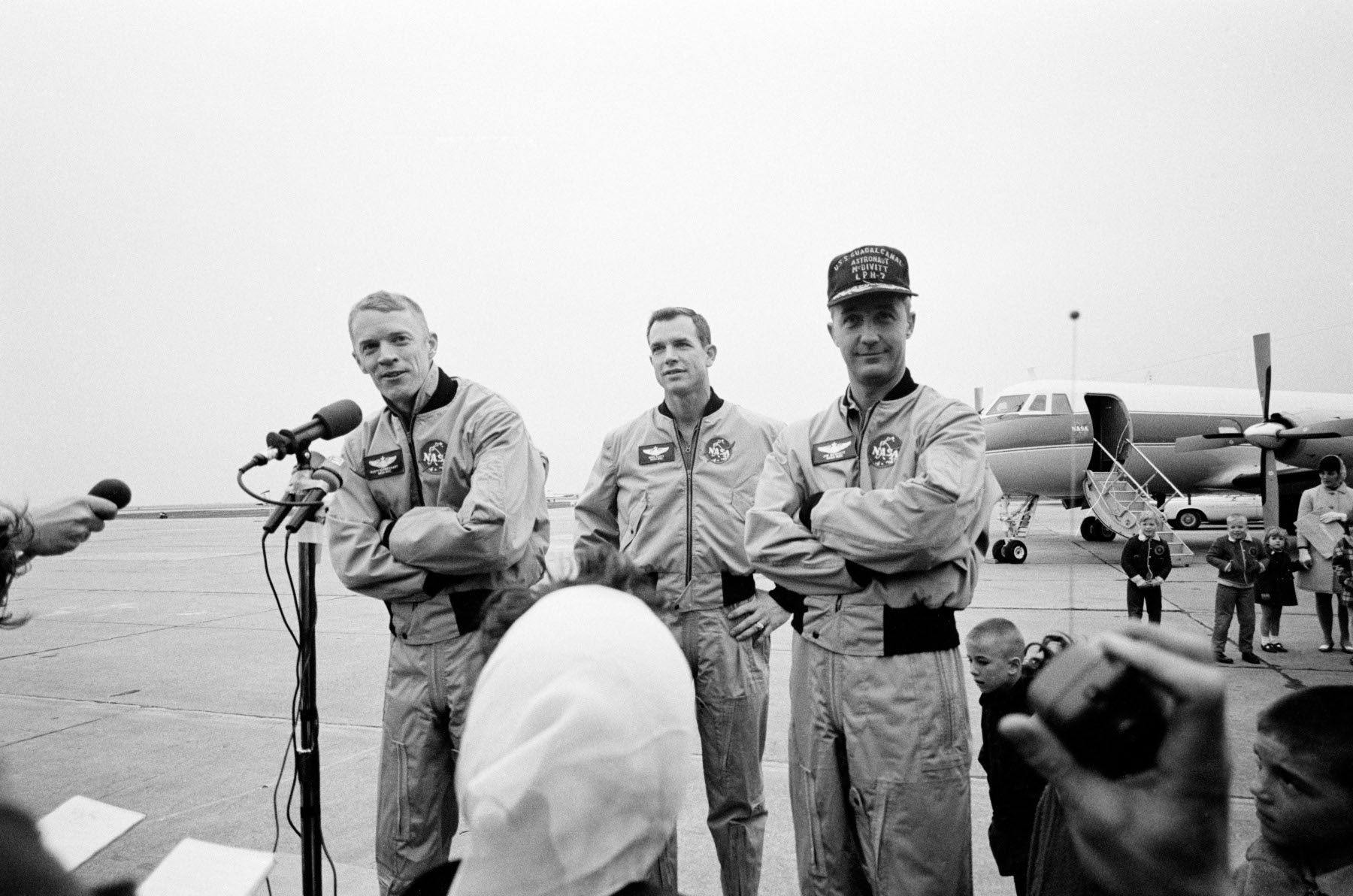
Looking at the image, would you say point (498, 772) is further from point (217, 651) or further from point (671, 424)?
point (217, 651)

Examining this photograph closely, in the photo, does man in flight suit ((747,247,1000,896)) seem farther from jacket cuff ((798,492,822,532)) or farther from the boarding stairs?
the boarding stairs

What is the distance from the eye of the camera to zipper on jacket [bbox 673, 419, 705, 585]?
9.21ft

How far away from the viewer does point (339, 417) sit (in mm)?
2279

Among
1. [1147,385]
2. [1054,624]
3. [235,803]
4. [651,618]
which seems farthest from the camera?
[1147,385]

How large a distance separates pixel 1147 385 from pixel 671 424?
18.6 m

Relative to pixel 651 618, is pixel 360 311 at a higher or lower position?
higher

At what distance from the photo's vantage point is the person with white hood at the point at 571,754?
2.78 feet

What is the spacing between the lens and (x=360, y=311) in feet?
8.13

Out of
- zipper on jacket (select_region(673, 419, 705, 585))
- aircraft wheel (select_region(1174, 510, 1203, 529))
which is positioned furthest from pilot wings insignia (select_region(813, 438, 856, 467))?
aircraft wheel (select_region(1174, 510, 1203, 529))

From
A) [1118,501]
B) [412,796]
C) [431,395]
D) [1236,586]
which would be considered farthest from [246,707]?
[1118,501]

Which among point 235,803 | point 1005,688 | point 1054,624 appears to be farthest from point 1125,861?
point 1054,624

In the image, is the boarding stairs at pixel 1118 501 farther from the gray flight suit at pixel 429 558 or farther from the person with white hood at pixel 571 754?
the person with white hood at pixel 571 754

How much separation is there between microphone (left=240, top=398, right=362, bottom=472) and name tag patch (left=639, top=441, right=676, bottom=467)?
100 centimetres

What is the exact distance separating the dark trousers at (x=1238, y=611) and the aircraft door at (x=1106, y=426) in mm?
10413
